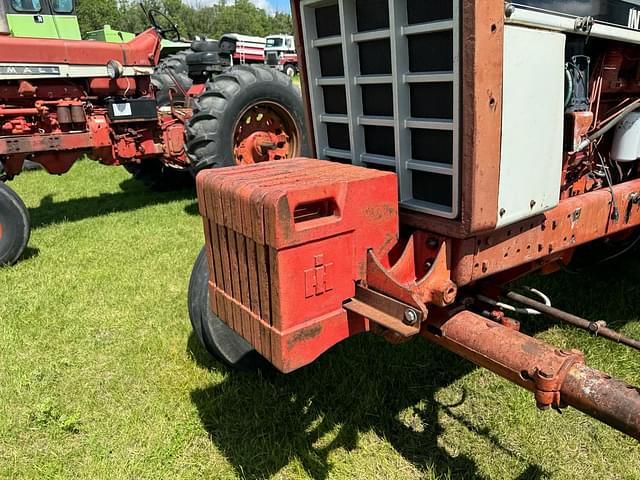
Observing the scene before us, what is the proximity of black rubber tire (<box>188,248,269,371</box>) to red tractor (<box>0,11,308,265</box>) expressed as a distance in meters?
3.12

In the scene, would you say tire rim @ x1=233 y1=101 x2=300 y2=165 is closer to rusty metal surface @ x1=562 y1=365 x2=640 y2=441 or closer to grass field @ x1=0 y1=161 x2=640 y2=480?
grass field @ x1=0 y1=161 x2=640 y2=480

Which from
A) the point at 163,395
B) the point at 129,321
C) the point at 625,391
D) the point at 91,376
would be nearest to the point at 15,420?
the point at 91,376

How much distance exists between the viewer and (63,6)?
7.29m

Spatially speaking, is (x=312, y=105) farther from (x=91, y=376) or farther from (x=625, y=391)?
(x=91, y=376)

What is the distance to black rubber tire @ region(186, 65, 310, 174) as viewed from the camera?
5.76 metres

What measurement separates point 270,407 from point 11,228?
131 inches

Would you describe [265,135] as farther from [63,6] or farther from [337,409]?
[337,409]

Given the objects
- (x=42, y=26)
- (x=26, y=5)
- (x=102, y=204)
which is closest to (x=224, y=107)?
(x=102, y=204)

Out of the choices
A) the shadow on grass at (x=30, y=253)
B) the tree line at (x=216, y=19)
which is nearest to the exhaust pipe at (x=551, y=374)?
the shadow on grass at (x=30, y=253)

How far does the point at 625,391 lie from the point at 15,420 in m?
2.72

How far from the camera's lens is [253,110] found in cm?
616

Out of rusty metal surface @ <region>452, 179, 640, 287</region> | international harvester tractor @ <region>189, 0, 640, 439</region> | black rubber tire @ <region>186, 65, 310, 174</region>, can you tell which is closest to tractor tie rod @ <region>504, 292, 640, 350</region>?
international harvester tractor @ <region>189, 0, 640, 439</region>

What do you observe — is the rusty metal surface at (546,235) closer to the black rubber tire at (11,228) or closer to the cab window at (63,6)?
the black rubber tire at (11,228)

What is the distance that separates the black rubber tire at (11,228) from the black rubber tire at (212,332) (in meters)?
2.74
